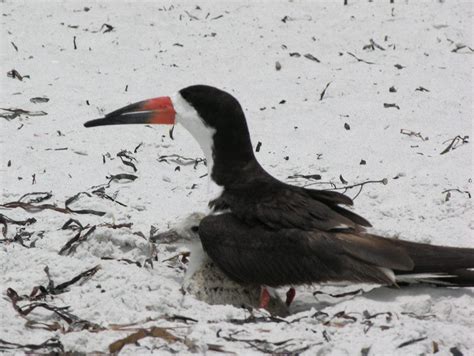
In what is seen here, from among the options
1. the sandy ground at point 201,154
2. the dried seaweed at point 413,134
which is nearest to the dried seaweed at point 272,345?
the sandy ground at point 201,154

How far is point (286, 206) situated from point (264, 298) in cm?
54

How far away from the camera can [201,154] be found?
741 centimetres

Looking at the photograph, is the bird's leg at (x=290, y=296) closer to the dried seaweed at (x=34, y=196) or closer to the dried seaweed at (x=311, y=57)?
the dried seaweed at (x=34, y=196)

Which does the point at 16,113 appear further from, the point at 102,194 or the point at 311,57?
the point at 311,57

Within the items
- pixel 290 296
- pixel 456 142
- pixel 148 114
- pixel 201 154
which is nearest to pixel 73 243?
pixel 148 114

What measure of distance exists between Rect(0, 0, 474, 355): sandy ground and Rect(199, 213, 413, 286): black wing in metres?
0.20

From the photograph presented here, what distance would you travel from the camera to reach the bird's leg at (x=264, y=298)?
5.03 m

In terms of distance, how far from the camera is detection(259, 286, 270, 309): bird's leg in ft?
16.5

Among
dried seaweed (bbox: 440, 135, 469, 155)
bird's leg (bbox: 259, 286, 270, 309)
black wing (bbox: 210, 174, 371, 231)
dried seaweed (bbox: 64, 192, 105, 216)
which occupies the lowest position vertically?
dried seaweed (bbox: 64, 192, 105, 216)

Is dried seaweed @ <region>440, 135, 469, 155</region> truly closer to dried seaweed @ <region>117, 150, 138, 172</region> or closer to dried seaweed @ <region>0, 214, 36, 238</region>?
dried seaweed @ <region>117, 150, 138, 172</region>

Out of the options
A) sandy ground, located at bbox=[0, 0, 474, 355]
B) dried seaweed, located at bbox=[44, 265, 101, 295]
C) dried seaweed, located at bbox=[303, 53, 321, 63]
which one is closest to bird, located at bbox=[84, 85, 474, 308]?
sandy ground, located at bbox=[0, 0, 474, 355]

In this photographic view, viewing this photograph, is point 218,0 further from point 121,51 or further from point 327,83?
point 327,83

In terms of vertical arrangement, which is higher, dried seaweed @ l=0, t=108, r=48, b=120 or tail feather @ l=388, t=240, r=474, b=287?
tail feather @ l=388, t=240, r=474, b=287

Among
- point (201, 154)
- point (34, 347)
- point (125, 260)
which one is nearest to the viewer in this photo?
point (34, 347)
